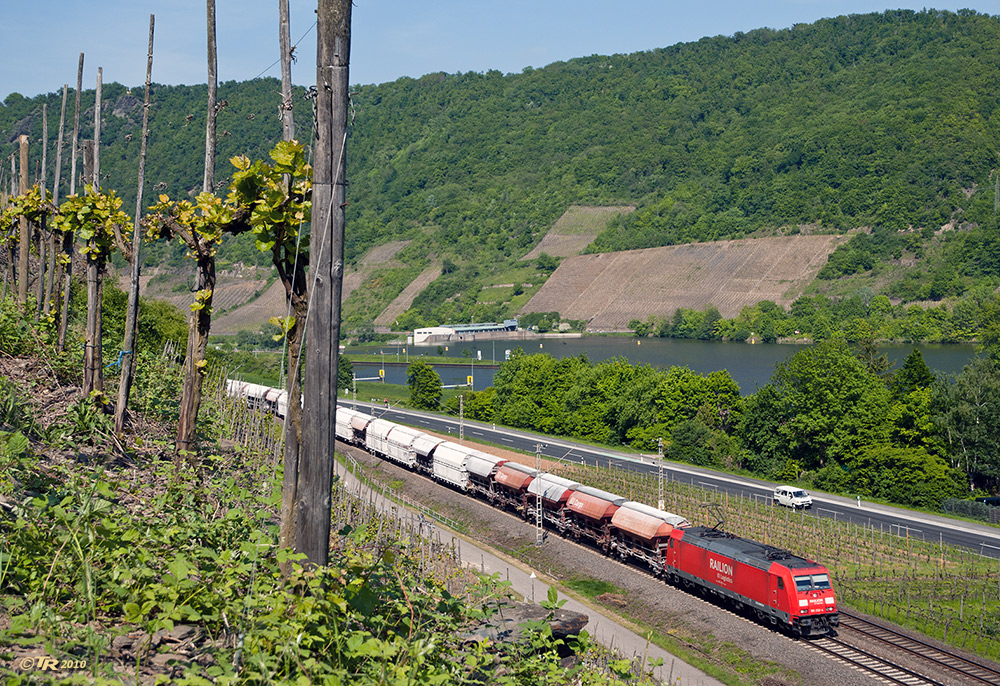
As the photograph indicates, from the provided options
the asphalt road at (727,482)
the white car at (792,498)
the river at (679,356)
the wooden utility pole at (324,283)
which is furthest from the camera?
the river at (679,356)

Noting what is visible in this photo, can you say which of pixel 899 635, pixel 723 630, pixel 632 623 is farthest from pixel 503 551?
pixel 899 635

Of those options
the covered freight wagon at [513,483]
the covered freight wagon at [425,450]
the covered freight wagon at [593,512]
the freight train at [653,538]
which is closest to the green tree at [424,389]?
the freight train at [653,538]

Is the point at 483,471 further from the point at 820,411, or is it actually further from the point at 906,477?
the point at 820,411

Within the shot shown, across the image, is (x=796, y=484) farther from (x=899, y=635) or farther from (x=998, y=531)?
(x=899, y=635)

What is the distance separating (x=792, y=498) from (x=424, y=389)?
190 ft

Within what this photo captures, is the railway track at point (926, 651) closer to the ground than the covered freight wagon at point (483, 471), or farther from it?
closer to the ground

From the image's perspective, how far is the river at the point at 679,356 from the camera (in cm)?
13912

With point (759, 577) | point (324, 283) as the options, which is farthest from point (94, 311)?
point (759, 577)

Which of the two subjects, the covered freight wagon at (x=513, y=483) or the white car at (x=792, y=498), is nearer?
the covered freight wagon at (x=513, y=483)

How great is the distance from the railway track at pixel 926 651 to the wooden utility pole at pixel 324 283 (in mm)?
24809

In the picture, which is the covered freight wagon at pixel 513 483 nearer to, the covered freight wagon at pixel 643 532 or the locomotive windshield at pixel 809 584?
the covered freight wagon at pixel 643 532

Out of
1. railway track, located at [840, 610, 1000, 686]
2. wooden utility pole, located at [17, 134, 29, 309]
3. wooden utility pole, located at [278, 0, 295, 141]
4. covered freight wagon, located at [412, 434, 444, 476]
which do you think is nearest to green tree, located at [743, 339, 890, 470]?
covered freight wagon, located at [412, 434, 444, 476]

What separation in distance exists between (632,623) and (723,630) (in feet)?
10.9

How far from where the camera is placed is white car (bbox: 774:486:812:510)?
53906 millimetres
